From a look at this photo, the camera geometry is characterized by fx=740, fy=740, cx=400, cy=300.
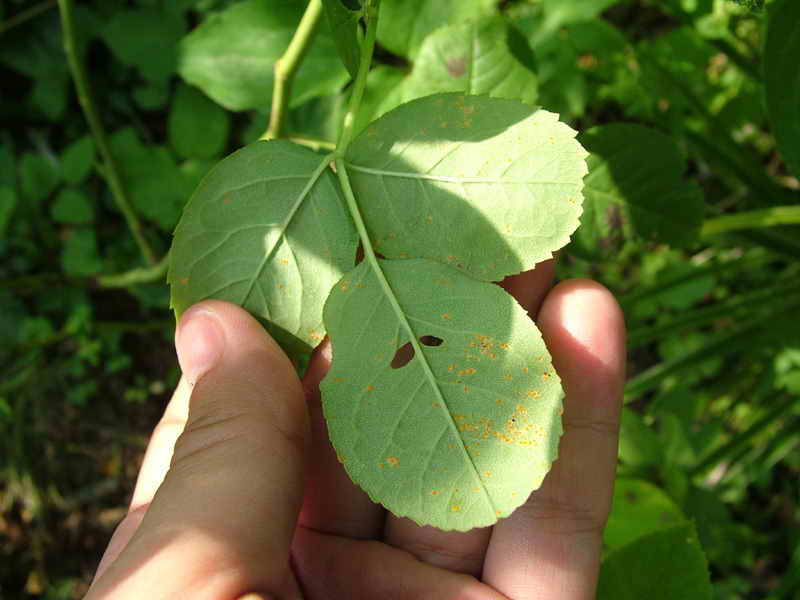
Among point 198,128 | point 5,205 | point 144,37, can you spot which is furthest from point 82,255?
point 144,37

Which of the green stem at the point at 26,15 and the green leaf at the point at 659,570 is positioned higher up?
the green stem at the point at 26,15

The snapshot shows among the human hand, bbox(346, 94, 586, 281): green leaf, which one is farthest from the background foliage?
bbox(346, 94, 586, 281): green leaf

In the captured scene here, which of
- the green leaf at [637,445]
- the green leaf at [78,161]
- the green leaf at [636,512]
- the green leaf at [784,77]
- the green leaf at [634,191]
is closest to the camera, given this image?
the green leaf at [784,77]

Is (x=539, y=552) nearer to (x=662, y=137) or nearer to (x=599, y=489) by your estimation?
(x=599, y=489)

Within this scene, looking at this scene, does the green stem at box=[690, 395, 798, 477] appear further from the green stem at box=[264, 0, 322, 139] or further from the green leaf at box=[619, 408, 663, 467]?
the green stem at box=[264, 0, 322, 139]

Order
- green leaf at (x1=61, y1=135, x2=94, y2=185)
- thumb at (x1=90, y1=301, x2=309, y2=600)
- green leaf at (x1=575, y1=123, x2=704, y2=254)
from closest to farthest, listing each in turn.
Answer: thumb at (x1=90, y1=301, x2=309, y2=600) < green leaf at (x1=575, y1=123, x2=704, y2=254) < green leaf at (x1=61, y1=135, x2=94, y2=185)

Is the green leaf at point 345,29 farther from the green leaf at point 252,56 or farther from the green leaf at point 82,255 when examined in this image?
the green leaf at point 82,255

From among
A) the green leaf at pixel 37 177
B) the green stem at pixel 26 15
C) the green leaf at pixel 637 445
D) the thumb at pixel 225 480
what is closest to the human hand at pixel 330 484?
the thumb at pixel 225 480
